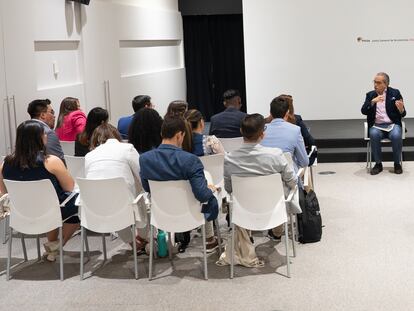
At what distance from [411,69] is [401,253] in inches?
259

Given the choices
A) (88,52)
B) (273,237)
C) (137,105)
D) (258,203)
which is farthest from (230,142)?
(88,52)

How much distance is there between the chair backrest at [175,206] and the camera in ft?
15.0

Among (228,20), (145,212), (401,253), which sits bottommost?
(401,253)

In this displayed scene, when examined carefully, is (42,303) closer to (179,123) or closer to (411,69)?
(179,123)

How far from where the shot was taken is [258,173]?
15.5ft

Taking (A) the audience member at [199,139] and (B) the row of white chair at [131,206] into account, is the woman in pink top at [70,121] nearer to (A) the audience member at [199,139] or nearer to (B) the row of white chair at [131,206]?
(A) the audience member at [199,139]

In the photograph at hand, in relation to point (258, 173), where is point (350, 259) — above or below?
below

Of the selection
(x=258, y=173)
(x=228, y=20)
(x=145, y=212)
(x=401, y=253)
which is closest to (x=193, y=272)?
(x=145, y=212)

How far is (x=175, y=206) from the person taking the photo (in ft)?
15.2

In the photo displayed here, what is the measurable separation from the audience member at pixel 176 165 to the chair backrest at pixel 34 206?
2.22 ft

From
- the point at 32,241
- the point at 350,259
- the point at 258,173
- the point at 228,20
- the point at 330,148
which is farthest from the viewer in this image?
the point at 228,20

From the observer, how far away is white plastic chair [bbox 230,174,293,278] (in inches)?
182

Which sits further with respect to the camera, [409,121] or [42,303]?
[409,121]

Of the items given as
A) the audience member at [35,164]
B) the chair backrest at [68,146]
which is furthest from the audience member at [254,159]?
the chair backrest at [68,146]
